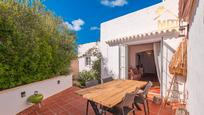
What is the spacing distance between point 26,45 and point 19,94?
2.47 m

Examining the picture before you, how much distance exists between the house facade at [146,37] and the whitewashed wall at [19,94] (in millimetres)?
5289

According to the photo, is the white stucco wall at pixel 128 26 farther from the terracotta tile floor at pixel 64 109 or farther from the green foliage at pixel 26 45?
the terracotta tile floor at pixel 64 109

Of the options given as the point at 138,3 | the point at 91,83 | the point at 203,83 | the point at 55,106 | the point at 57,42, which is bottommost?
the point at 55,106

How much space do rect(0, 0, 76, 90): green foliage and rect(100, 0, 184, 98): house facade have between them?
449 cm

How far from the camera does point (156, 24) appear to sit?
31.3 feet

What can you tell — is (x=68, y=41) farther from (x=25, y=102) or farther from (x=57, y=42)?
(x=25, y=102)

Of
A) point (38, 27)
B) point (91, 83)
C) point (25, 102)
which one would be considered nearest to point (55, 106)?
point (25, 102)

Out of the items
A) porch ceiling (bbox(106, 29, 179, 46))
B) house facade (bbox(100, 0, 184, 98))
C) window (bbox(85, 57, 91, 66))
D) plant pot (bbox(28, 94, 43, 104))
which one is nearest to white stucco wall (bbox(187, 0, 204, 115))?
porch ceiling (bbox(106, 29, 179, 46))

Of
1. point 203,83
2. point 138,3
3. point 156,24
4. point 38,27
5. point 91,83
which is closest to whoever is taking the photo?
point 203,83

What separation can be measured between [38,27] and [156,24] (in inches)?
315

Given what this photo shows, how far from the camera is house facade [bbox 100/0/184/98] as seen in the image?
27.1 feet

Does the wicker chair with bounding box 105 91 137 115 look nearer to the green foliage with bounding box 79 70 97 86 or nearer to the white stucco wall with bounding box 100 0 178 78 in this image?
the white stucco wall with bounding box 100 0 178 78

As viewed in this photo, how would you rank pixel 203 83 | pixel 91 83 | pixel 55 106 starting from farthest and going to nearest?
pixel 55 106 → pixel 91 83 → pixel 203 83

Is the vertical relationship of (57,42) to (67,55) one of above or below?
above
